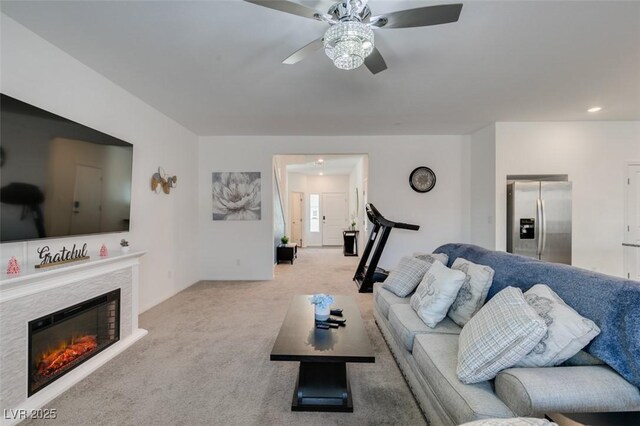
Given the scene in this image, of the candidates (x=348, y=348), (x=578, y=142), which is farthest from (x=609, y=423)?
(x=578, y=142)

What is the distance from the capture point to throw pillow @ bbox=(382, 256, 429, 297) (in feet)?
8.89

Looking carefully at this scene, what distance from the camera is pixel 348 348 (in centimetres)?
173

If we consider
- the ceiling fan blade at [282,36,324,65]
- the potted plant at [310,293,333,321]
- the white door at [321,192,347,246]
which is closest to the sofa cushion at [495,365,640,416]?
the potted plant at [310,293,333,321]

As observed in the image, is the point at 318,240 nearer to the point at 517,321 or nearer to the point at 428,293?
the point at 428,293

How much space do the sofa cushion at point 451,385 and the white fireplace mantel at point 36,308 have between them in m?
2.48

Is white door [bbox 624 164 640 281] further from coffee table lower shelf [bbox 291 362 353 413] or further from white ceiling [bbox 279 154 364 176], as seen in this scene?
coffee table lower shelf [bbox 291 362 353 413]

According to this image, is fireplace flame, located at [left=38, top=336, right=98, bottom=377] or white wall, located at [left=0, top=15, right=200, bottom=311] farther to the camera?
white wall, located at [left=0, top=15, right=200, bottom=311]

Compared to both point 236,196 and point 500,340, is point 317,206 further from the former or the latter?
point 500,340

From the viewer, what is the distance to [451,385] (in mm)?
1369

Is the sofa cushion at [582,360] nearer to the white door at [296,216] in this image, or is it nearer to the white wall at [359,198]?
the white wall at [359,198]

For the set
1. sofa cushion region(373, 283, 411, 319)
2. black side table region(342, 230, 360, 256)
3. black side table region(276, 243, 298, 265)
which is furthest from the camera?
black side table region(342, 230, 360, 256)

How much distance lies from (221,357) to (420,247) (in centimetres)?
391

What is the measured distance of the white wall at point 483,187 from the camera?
4.38 metres

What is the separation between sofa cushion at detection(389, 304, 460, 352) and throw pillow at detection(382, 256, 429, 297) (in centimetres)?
39
